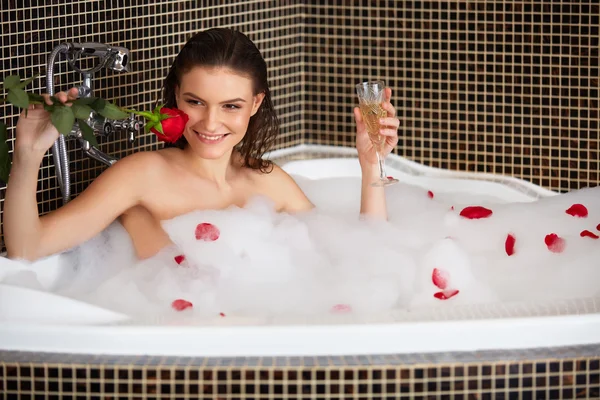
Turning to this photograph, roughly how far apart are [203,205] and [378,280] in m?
0.51

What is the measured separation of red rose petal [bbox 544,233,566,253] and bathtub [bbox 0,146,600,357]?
1.63 ft

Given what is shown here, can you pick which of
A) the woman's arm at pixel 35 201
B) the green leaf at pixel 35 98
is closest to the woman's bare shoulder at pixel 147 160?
the woman's arm at pixel 35 201

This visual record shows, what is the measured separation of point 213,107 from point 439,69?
164 centimetres

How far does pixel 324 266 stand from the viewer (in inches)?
107

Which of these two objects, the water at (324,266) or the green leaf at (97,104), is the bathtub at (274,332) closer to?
the water at (324,266)

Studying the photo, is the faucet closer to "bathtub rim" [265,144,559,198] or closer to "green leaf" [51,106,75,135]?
"green leaf" [51,106,75,135]

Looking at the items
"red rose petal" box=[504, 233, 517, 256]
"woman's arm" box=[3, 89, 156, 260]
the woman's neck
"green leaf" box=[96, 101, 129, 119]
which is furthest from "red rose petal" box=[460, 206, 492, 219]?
"green leaf" box=[96, 101, 129, 119]

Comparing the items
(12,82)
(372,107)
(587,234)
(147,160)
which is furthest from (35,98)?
(587,234)

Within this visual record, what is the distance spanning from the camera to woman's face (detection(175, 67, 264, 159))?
266 cm

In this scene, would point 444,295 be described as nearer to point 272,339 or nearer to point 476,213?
point 272,339

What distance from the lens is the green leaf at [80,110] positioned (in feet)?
7.54

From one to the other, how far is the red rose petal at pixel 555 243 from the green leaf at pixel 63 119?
1.28 m

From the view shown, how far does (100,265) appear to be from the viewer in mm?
2713

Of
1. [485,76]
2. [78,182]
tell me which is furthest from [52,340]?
[485,76]
